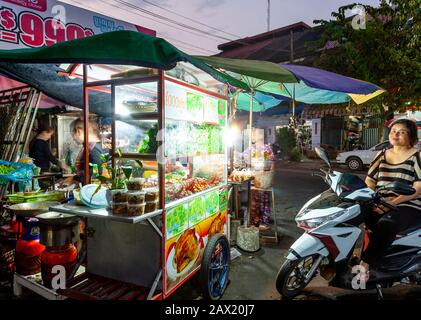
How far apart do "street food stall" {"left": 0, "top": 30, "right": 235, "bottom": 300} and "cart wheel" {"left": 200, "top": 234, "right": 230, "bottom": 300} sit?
0.01 m

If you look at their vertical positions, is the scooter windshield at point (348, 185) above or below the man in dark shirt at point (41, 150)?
below

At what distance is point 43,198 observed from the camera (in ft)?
13.3

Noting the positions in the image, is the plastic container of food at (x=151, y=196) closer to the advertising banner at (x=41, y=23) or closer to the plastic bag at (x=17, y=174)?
the plastic bag at (x=17, y=174)

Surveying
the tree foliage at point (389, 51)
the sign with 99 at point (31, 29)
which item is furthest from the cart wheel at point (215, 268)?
the tree foliage at point (389, 51)

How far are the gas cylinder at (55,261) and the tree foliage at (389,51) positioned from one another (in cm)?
1089

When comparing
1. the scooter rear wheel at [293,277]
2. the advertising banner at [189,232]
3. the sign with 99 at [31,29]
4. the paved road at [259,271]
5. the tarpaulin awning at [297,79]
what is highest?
the sign with 99 at [31,29]

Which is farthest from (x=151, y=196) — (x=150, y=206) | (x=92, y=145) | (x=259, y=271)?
(x=92, y=145)

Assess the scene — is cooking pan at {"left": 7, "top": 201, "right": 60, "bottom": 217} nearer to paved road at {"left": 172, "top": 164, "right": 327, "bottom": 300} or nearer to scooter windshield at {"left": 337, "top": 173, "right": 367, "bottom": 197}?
paved road at {"left": 172, "top": 164, "right": 327, "bottom": 300}

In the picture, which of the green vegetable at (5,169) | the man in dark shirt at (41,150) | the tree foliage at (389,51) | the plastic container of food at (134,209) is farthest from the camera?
the tree foliage at (389,51)

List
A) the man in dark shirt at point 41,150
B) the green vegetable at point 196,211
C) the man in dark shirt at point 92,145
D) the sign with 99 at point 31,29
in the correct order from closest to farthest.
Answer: the green vegetable at point 196,211
the man in dark shirt at point 92,145
the man in dark shirt at point 41,150
the sign with 99 at point 31,29

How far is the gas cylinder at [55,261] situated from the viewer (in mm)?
3105

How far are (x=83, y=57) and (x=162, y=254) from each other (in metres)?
1.85
